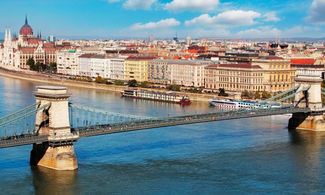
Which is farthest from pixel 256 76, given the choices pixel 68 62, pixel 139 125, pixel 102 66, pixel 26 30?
pixel 26 30

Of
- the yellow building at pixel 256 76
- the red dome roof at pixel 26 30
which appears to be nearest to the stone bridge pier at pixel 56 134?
the yellow building at pixel 256 76

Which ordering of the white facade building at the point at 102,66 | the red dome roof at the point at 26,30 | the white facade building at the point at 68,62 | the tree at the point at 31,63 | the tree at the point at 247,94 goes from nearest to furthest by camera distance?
the tree at the point at 247,94 → the white facade building at the point at 102,66 → the white facade building at the point at 68,62 → the tree at the point at 31,63 → the red dome roof at the point at 26,30

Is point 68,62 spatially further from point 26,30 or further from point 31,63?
point 26,30

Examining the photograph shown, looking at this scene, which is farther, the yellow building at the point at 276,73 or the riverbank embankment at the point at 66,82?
the yellow building at the point at 276,73

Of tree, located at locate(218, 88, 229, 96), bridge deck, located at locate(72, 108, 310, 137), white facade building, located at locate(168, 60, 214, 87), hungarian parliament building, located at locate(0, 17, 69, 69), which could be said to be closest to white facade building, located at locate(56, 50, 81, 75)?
hungarian parliament building, located at locate(0, 17, 69, 69)

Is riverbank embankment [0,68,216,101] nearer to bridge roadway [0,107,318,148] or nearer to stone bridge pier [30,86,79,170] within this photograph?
bridge roadway [0,107,318,148]

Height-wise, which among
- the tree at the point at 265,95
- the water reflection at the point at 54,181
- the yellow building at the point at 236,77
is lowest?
the water reflection at the point at 54,181

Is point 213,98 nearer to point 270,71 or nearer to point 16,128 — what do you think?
point 270,71

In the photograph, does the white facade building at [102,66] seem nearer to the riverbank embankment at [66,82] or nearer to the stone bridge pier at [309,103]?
the riverbank embankment at [66,82]

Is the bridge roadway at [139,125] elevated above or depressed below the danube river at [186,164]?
above
